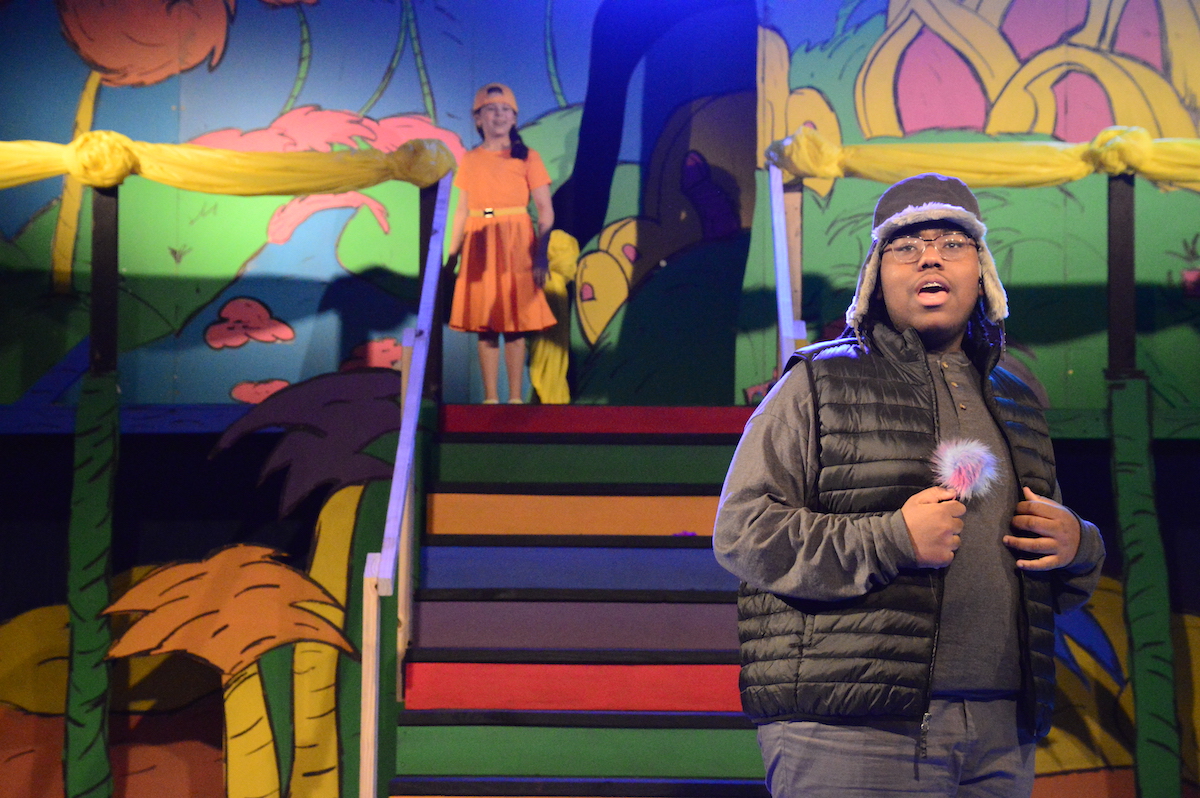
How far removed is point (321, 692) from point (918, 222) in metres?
3.32

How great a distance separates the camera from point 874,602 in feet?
4.31

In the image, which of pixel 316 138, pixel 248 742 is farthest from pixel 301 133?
pixel 248 742

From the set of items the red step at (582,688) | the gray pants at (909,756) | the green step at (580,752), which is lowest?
the green step at (580,752)

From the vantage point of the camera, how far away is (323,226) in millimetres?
5043

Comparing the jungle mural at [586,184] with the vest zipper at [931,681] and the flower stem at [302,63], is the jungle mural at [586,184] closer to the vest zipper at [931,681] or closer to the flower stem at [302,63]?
the flower stem at [302,63]

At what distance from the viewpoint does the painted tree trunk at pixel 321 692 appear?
397 centimetres

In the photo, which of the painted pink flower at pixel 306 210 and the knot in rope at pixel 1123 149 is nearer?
the knot in rope at pixel 1123 149

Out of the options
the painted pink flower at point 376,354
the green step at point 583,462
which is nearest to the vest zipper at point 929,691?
the green step at point 583,462

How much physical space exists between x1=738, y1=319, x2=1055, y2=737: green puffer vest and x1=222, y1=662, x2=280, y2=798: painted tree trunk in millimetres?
3128

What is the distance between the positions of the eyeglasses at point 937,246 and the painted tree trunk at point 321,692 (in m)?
3.03

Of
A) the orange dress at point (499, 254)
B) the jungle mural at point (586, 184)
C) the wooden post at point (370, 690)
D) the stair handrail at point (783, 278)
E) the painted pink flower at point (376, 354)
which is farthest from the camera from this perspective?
the painted pink flower at point (376, 354)

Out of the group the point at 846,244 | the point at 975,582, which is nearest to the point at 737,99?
Result: the point at 846,244

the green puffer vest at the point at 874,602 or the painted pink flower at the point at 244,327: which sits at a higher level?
the painted pink flower at the point at 244,327

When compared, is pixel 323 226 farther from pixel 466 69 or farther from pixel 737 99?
pixel 737 99
